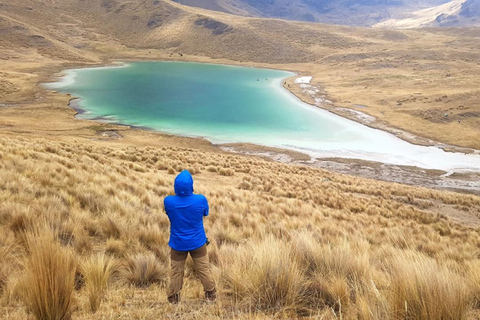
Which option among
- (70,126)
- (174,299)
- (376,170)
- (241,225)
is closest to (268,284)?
(174,299)

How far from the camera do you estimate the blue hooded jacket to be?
4.02m

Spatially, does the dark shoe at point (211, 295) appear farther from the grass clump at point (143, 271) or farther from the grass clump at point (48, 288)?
the grass clump at point (48, 288)

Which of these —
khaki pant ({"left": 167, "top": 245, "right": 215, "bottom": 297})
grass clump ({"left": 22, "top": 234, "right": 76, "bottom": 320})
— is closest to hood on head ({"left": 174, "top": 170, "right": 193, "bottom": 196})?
khaki pant ({"left": 167, "top": 245, "right": 215, "bottom": 297})

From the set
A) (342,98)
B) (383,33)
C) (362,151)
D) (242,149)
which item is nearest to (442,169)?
(362,151)

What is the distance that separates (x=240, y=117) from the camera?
4034 cm

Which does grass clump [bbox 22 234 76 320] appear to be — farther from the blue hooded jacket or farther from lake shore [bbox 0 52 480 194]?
lake shore [bbox 0 52 480 194]

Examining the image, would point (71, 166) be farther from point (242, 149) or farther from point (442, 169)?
point (442, 169)

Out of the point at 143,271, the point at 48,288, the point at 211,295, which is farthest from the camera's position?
the point at 143,271

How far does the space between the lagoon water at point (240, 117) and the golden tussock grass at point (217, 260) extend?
2027cm

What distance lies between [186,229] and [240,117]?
36.8 m

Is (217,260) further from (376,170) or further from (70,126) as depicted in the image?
(70,126)

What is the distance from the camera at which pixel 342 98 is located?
5197cm

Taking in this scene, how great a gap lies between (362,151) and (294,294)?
2966 cm

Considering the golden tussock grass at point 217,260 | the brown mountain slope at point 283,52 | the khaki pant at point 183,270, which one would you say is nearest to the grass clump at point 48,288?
the golden tussock grass at point 217,260
